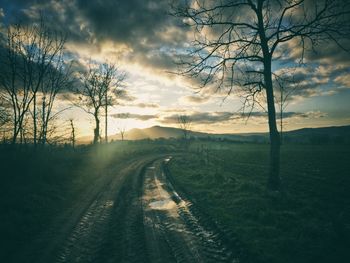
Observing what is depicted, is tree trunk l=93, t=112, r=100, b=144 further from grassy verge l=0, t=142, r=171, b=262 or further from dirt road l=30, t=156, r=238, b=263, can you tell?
dirt road l=30, t=156, r=238, b=263

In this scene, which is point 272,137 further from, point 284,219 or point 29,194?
point 29,194

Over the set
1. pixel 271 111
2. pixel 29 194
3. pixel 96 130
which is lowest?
pixel 29 194

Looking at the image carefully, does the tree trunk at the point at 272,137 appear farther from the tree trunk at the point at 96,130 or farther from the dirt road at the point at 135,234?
the tree trunk at the point at 96,130

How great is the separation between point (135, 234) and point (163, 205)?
3.31 metres

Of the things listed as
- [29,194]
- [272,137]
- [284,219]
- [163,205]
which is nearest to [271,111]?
[272,137]

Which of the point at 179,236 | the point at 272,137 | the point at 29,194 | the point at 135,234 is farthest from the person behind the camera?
the point at 272,137

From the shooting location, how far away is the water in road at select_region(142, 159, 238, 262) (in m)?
5.39

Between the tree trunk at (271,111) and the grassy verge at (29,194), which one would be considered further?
the tree trunk at (271,111)

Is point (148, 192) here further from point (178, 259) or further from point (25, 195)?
point (178, 259)

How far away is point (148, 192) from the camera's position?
42.2ft

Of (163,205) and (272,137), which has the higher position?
(272,137)

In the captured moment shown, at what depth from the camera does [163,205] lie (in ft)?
33.0

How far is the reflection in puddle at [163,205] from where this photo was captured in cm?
970

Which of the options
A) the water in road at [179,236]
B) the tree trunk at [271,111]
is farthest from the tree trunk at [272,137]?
the water in road at [179,236]
